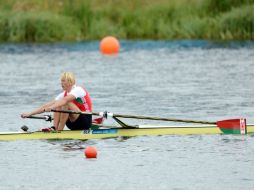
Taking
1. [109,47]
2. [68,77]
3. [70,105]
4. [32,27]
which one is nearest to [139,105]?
[70,105]

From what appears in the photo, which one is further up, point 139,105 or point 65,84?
point 65,84

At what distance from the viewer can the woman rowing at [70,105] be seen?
18312 millimetres

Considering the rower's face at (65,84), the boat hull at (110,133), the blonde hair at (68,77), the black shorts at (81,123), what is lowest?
the boat hull at (110,133)

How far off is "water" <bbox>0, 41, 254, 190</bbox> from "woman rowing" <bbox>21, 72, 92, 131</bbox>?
423 millimetres

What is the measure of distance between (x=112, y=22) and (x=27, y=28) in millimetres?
5136

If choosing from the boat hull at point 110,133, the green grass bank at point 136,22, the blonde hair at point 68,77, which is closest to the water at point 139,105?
the boat hull at point 110,133

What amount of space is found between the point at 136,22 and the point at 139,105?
22034 mm

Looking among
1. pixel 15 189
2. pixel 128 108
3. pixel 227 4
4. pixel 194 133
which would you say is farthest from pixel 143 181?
pixel 227 4

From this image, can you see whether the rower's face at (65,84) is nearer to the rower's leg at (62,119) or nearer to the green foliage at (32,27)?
the rower's leg at (62,119)

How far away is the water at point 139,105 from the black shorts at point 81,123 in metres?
0.35

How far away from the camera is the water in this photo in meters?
15.2

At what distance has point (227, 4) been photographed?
43688mm

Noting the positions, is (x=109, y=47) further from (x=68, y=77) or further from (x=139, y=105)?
(x=68, y=77)

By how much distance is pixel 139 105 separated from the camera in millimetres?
23891
